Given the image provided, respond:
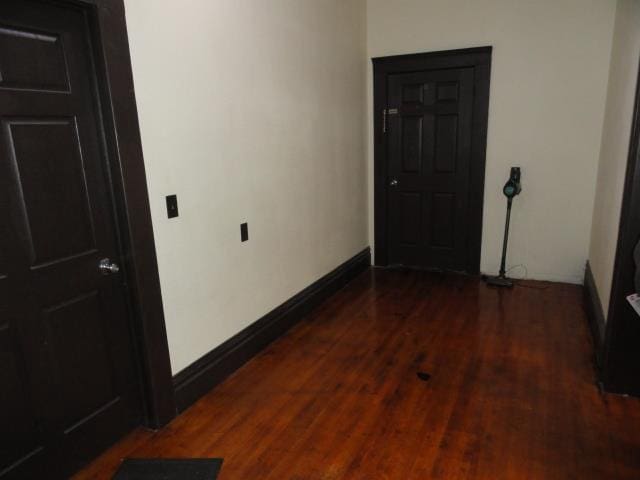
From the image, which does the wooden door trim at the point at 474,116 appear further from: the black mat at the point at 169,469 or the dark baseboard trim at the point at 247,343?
the black mat at the point at 169,469

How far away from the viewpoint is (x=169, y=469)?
1.96 meters

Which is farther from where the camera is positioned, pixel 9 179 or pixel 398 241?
pixel 398 241

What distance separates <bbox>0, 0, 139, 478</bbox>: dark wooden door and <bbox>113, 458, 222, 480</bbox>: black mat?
8.4 inches

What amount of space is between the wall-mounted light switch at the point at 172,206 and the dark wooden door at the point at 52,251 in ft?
0.96

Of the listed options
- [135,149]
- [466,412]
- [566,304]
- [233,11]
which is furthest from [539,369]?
[233,11]

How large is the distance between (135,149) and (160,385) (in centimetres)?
117

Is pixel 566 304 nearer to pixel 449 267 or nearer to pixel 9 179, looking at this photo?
pixel 449 267

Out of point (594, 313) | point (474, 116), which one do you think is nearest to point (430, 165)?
point (474, 116)

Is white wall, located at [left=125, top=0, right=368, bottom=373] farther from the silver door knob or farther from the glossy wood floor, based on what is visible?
the glossy wood floor

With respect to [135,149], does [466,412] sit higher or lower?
lower

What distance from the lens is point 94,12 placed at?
1.79 meters

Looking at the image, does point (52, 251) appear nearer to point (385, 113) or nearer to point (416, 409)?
point (416, 409)

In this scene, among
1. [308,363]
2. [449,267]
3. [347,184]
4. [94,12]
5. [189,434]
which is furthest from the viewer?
[449,267]

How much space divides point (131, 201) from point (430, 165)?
3.18 m
